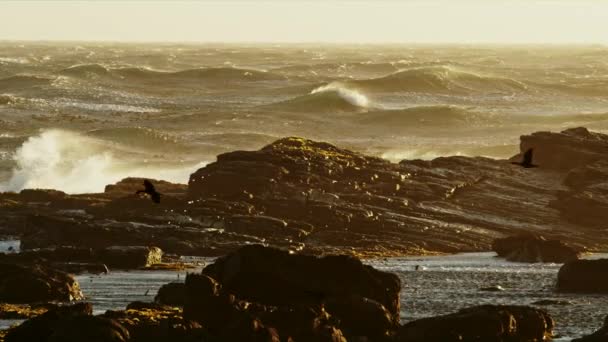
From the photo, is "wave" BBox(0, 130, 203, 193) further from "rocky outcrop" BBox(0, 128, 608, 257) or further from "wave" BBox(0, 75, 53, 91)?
"wave" BBox(0, 75, 53, 91)

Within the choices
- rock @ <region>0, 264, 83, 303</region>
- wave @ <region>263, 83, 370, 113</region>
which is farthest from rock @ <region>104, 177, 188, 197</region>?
wave @ <region>263, 83, 370, 113</region>

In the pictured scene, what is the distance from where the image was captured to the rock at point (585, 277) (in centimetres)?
4928

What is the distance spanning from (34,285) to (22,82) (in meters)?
140

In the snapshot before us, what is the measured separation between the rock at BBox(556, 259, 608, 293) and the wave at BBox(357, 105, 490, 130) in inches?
3444

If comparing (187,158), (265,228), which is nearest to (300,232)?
(265,228)

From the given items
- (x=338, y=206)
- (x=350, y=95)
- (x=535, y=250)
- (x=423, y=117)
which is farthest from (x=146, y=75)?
(x=535, y=250)

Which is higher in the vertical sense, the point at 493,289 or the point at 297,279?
the point at 297,279

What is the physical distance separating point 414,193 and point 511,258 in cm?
1033

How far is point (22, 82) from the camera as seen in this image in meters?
184

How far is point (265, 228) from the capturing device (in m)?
62.1

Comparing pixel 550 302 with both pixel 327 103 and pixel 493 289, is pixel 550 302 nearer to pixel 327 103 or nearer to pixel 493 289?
pixel 493 289

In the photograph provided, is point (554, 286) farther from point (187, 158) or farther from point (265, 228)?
point (187, 158)

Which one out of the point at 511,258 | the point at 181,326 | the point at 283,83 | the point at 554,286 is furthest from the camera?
the point at 283,83

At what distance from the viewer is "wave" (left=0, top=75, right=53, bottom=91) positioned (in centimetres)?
17981
